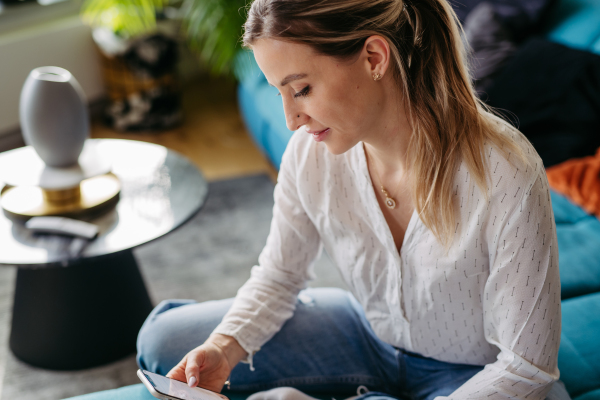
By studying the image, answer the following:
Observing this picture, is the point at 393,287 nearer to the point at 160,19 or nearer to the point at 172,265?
the point at 172,265

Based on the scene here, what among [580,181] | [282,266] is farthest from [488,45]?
[282,266]

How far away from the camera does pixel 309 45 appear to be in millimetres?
780

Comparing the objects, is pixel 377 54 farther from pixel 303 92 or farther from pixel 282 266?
pixel 282 266

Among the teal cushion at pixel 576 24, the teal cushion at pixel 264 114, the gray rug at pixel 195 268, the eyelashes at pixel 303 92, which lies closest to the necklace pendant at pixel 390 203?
the eyelashes at pixel 303 92

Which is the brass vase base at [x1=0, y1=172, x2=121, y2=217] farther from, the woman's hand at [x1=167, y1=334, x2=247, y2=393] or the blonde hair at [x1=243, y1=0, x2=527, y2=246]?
the blonde hair at [x1=243, y1=0, x2=527, y2=246]

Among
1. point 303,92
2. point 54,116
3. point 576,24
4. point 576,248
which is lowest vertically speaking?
point 576,248

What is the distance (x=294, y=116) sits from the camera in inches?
33.5

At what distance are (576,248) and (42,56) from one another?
8.28ft

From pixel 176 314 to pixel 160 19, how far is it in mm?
2267

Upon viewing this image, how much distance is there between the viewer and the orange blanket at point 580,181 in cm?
156

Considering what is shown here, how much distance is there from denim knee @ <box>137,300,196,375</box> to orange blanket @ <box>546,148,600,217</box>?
114cm

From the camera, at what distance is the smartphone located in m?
0.76

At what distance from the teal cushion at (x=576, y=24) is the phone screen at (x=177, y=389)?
5.39 ft

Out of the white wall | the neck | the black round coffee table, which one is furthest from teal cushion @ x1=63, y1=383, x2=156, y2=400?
the white wall
